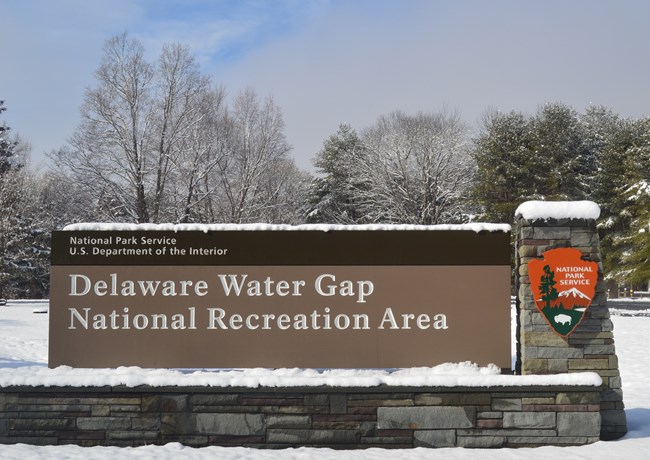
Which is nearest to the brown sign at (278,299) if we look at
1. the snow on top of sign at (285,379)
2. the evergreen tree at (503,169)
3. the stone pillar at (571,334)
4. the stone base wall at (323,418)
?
the stone pillar at (571,334)

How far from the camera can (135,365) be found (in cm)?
647

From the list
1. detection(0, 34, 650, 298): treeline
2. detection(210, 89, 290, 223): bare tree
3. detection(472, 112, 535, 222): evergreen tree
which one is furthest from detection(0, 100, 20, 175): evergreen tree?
detection(472, 112, 535, 222): evergreen tree

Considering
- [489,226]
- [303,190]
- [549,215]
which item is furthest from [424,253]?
[303,190]

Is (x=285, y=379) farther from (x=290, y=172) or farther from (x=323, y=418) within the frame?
(x=290, y=172)

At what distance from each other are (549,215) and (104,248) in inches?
177

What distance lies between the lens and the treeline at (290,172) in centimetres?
2512

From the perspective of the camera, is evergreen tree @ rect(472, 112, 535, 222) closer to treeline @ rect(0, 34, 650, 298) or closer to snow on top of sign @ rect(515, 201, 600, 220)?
treeline @ rect(0, 34, 650, 298)

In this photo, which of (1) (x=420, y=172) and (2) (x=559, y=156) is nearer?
(1) (x=420, y=172)

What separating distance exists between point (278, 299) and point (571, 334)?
2.90 m

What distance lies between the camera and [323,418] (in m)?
5.96

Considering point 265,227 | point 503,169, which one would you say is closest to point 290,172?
point 503,169

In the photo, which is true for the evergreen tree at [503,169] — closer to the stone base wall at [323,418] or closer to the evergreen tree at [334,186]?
the evergreen tree at [334,186]

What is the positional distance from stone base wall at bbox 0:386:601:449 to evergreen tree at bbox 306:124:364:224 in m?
32.4

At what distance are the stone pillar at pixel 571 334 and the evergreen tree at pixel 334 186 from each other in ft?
105
